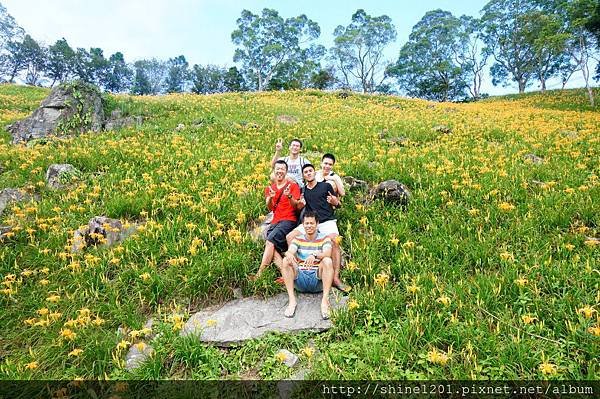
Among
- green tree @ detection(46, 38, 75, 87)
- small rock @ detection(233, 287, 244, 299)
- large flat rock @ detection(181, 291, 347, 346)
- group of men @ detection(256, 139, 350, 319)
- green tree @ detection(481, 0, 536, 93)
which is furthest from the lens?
green tree @ detection(46, 38, 75, 87)

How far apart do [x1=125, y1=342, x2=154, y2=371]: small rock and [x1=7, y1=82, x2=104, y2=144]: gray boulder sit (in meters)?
10.9

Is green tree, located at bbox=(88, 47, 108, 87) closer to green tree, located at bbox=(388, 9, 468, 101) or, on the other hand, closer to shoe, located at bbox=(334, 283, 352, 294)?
green tree, located at bbox=(388, 9, 468, 101)

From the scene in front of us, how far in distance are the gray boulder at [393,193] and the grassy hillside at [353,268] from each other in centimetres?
24

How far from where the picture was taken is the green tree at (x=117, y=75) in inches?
2740

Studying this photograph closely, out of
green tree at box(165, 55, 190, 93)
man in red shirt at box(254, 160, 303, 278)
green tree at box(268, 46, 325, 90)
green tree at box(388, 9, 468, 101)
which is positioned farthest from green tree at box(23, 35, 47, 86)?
man in red shirt at box(254, 160, 303, 278)

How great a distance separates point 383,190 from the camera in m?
7.32

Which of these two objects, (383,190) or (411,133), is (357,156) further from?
(411,133)

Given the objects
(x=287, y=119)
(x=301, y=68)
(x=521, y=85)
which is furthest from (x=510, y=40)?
(x=287, y=119)

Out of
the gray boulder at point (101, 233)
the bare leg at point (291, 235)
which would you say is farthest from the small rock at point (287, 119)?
the bare leg at point (291, 235)

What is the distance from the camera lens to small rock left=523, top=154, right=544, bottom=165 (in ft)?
29.9

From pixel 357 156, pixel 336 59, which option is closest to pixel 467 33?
pixel 336 59

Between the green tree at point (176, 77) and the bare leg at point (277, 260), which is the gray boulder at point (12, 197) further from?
the green tree at point (176, 77)

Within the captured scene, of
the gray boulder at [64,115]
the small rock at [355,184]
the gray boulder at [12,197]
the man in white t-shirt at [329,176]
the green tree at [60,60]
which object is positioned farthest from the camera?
the green tree at [60,60]

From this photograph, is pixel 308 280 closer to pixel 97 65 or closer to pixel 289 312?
pixel 289 312
